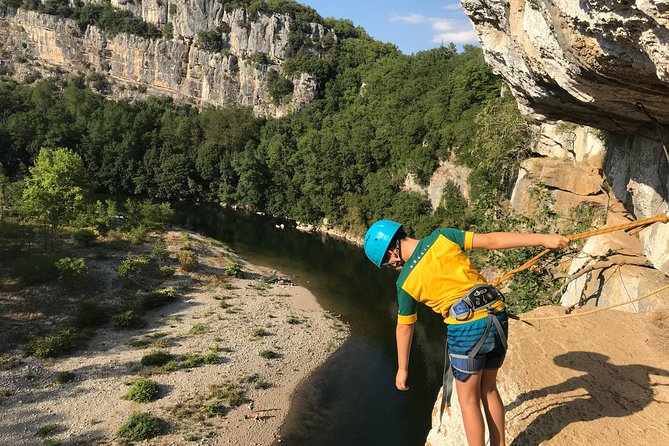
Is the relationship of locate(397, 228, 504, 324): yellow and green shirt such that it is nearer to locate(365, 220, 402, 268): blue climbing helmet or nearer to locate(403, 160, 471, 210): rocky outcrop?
locate(365, 220, 402, 268): blue climbing helmet

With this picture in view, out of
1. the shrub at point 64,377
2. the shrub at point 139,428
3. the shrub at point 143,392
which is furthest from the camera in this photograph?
the shrub at point 64,377

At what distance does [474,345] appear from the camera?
9.58ft

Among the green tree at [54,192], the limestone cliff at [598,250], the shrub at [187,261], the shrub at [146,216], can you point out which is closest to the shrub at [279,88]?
the shrub at [146,216]

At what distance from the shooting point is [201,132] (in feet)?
204

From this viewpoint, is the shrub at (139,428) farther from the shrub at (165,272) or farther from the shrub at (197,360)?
the shrub at (165,272)

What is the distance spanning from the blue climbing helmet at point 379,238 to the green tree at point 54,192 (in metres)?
27.6

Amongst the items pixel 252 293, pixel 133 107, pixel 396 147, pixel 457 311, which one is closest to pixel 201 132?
pixel 133 107

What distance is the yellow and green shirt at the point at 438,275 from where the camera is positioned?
113 inches

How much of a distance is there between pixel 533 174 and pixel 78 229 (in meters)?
29.9

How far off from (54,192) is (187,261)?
875 cm

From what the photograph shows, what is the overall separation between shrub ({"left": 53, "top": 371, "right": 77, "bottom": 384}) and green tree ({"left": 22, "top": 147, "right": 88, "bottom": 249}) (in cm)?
1339

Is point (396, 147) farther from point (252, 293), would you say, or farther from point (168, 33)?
point (168, 33)

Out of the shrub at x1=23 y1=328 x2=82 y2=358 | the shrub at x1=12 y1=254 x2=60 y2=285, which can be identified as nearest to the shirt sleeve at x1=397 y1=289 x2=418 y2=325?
the shrub at x1=23 y1=328 x2=82 y2=358

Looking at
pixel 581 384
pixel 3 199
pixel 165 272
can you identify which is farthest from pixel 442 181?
pixel 3 199
